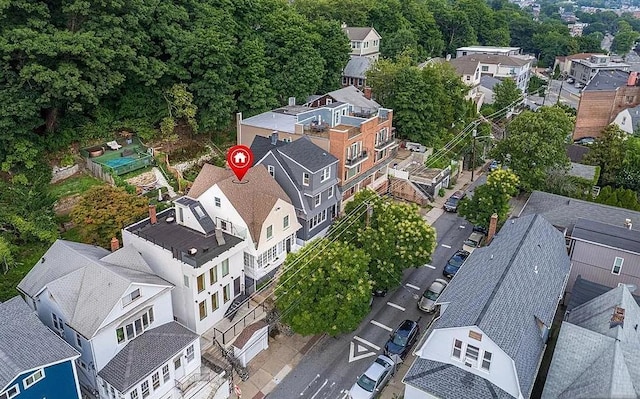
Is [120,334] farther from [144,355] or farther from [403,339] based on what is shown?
[403,339]

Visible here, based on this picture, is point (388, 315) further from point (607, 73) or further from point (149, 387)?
point (607, 73)

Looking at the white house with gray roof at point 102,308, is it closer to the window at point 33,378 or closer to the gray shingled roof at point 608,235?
the window at point 33,378

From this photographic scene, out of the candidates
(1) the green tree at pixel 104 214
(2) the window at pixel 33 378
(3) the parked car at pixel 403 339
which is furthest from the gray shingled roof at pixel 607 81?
(2) the window at pixel 33 378

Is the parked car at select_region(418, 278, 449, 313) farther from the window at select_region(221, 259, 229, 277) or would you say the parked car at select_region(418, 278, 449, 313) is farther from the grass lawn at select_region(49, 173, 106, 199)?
the grass lawn at select_region(49, 173, 106, 199)

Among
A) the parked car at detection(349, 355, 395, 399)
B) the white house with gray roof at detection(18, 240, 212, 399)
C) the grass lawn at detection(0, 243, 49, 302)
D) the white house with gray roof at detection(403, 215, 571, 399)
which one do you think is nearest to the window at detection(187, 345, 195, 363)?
the white house with gray roof at detection(18, 240, 212, 399)

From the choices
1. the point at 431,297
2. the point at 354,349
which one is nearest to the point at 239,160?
the point at 354,349

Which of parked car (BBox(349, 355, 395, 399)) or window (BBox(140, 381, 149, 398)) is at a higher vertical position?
window (BBox(140, 381, 149, 398))

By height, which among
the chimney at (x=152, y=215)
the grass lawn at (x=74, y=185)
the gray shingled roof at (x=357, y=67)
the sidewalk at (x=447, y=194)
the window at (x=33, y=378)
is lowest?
the sidewalk at (x=447, y=194)
